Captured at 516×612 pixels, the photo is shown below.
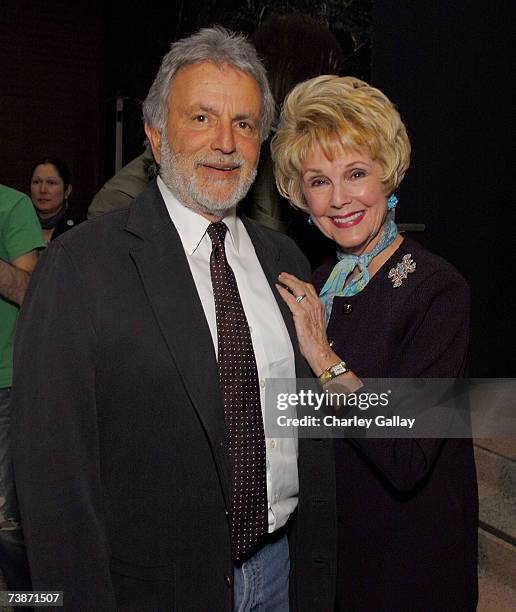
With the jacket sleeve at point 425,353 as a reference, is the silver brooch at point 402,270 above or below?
above

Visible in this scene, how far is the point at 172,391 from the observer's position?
1404 millimetres

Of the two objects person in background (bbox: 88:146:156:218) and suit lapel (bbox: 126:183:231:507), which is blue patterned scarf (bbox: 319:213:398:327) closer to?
suit lapel (bbox: 126:183:231:507)

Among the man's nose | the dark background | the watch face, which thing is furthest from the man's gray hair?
the dark background

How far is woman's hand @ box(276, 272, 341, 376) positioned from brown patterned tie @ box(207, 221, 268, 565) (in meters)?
0.18

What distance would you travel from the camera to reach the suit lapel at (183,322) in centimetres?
141

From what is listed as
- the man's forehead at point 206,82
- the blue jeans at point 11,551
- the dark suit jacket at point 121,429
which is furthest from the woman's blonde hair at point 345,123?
the blue jeans at point 11,551

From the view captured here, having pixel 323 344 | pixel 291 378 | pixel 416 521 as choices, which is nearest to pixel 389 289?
pixel 323 344

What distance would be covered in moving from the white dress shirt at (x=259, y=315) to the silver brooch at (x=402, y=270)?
30 centimetres

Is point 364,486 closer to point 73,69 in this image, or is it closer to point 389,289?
point 389,289

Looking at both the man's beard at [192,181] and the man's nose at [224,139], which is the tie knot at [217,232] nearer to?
the man's beard at [192,181]

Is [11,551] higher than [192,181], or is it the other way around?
[192,181]

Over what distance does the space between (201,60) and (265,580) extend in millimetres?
1171

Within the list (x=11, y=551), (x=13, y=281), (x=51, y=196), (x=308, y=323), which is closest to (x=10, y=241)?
(x=13, y=281)

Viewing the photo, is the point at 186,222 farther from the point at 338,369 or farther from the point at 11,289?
the point at 11,289
